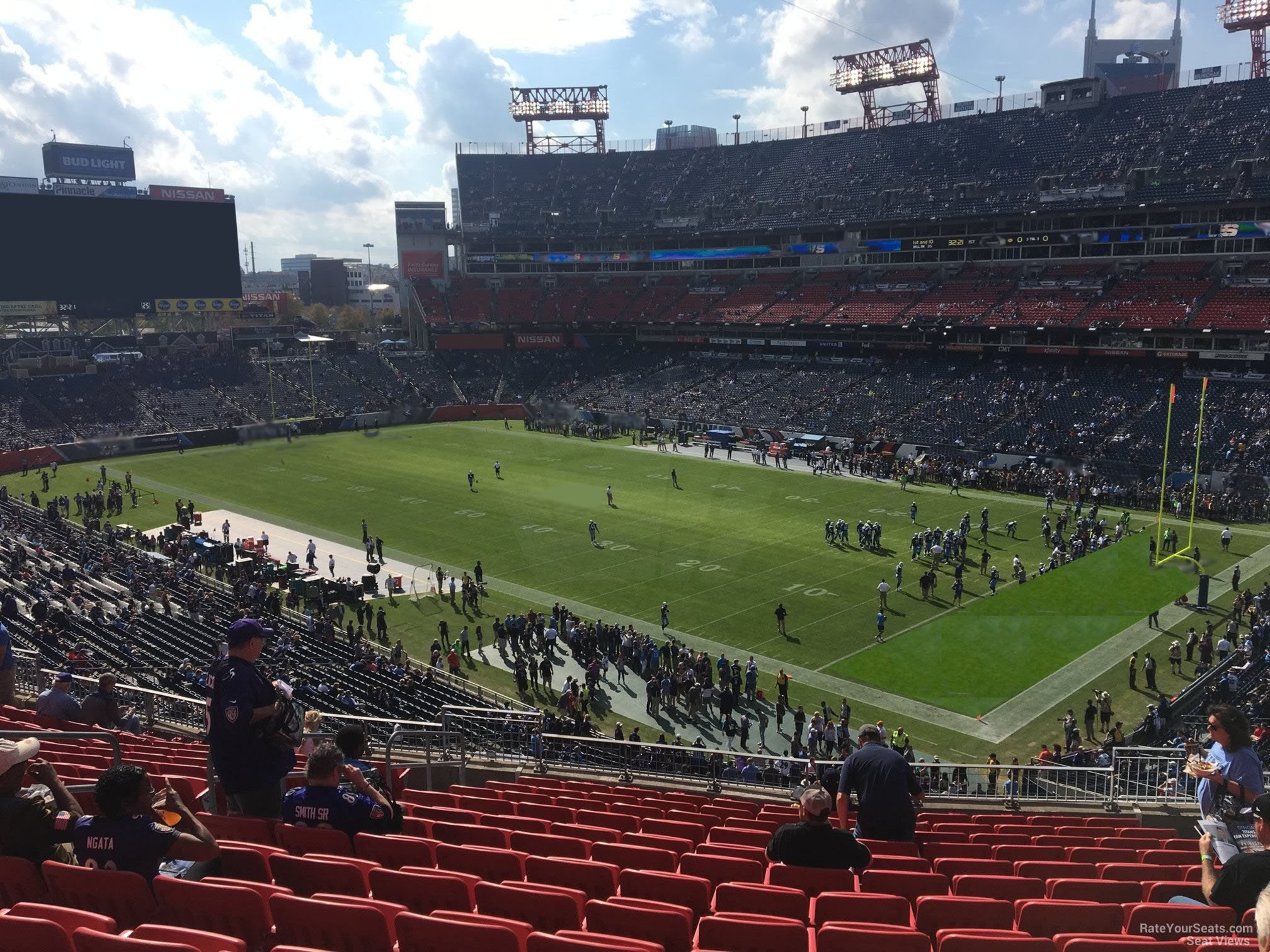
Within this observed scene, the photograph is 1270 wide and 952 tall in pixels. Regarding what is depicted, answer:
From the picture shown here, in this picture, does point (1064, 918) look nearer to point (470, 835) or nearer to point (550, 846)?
point (550, 846)

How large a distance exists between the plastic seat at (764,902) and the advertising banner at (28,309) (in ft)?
254

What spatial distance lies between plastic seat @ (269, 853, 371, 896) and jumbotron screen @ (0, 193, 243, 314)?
75.6 meters

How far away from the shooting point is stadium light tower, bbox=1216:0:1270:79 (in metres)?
62.0

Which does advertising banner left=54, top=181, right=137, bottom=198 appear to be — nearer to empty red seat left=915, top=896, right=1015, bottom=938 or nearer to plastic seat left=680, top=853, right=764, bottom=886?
plastic seat left=680, top=853, right=764, bottom=886

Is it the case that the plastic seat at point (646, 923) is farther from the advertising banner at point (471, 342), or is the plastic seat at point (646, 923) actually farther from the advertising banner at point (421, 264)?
the advertising banner at point (421, 264)

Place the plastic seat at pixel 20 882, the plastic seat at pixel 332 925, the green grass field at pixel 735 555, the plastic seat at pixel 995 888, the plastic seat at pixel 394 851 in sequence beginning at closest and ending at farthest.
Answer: the plastic seat at pixel 332 925
the plastic seat at pixel 20 882
the plastic seat at pixel 394 851
the plastic seat at pixel 995 888
the green grass field at pixel 735 555

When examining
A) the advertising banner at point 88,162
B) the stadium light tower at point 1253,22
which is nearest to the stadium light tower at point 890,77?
the stadium light tower at point 1253,22

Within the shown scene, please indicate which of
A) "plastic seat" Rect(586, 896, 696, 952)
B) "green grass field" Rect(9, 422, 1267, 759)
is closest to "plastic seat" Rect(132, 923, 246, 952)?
"plastic seat" Rect(586, 896, 696, 952)

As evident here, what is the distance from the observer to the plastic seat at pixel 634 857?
6672mm

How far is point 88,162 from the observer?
77.0 metres

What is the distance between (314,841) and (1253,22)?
77.8 metres

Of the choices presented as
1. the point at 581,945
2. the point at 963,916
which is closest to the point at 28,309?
the point at 581,945

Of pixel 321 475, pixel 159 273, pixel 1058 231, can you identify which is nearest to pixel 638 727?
pixel 321 475

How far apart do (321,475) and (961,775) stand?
43882 mm
